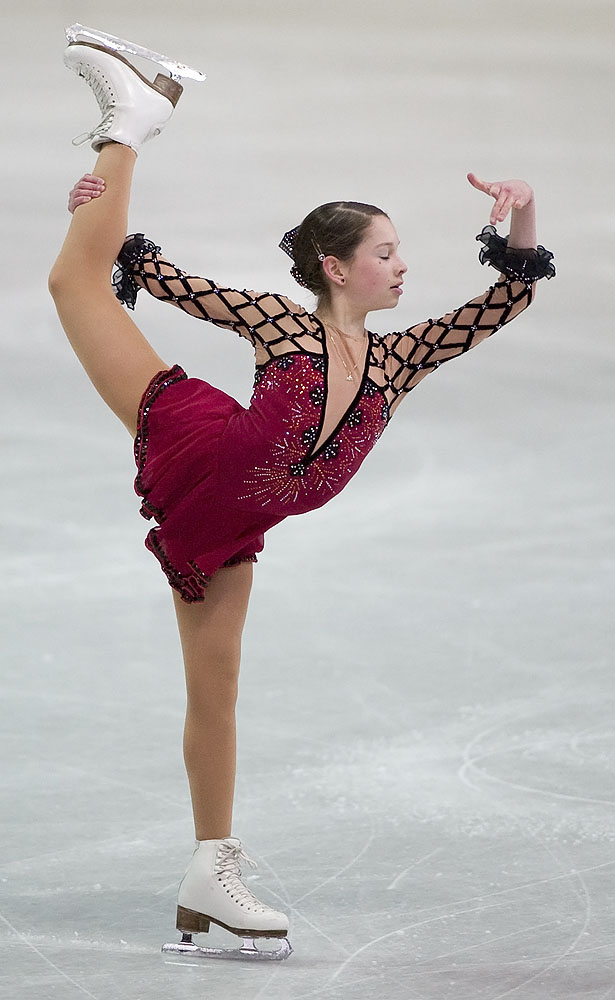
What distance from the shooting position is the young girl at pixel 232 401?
2.36 meters

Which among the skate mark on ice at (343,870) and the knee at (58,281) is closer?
the knee at (58,281)

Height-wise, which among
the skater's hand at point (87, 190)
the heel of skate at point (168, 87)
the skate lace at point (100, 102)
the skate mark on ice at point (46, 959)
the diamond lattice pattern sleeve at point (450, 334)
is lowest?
the skate mark on ice at point (46, 959)

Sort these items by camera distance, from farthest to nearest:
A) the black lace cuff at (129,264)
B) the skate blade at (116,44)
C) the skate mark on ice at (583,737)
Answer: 1. the skate mark on ice at (583,737)
2. the skate blade at (116,44)
3. the black lace cuff at (129,264)

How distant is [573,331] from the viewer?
6359mm

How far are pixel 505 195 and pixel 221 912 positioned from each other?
1.41 metres

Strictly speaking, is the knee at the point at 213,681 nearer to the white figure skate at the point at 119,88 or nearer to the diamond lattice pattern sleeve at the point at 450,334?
the diamond lattice pattern sleeve at the point at 450,334

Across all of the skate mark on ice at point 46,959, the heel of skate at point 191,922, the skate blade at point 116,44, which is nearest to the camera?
the skate mark on ice at point 46,959

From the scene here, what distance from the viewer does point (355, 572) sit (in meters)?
4.77

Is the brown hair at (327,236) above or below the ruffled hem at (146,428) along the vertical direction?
above

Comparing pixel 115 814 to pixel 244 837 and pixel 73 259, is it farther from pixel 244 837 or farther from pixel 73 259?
pixel 73 259

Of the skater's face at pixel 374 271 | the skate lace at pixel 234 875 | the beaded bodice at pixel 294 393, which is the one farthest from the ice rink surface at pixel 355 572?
the skater's face at pixel 374 271

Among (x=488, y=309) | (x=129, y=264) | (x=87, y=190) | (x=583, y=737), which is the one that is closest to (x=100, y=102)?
(x=87, y=190)

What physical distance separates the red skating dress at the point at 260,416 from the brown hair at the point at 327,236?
9 cm

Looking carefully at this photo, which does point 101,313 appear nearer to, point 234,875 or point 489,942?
point 234,875
